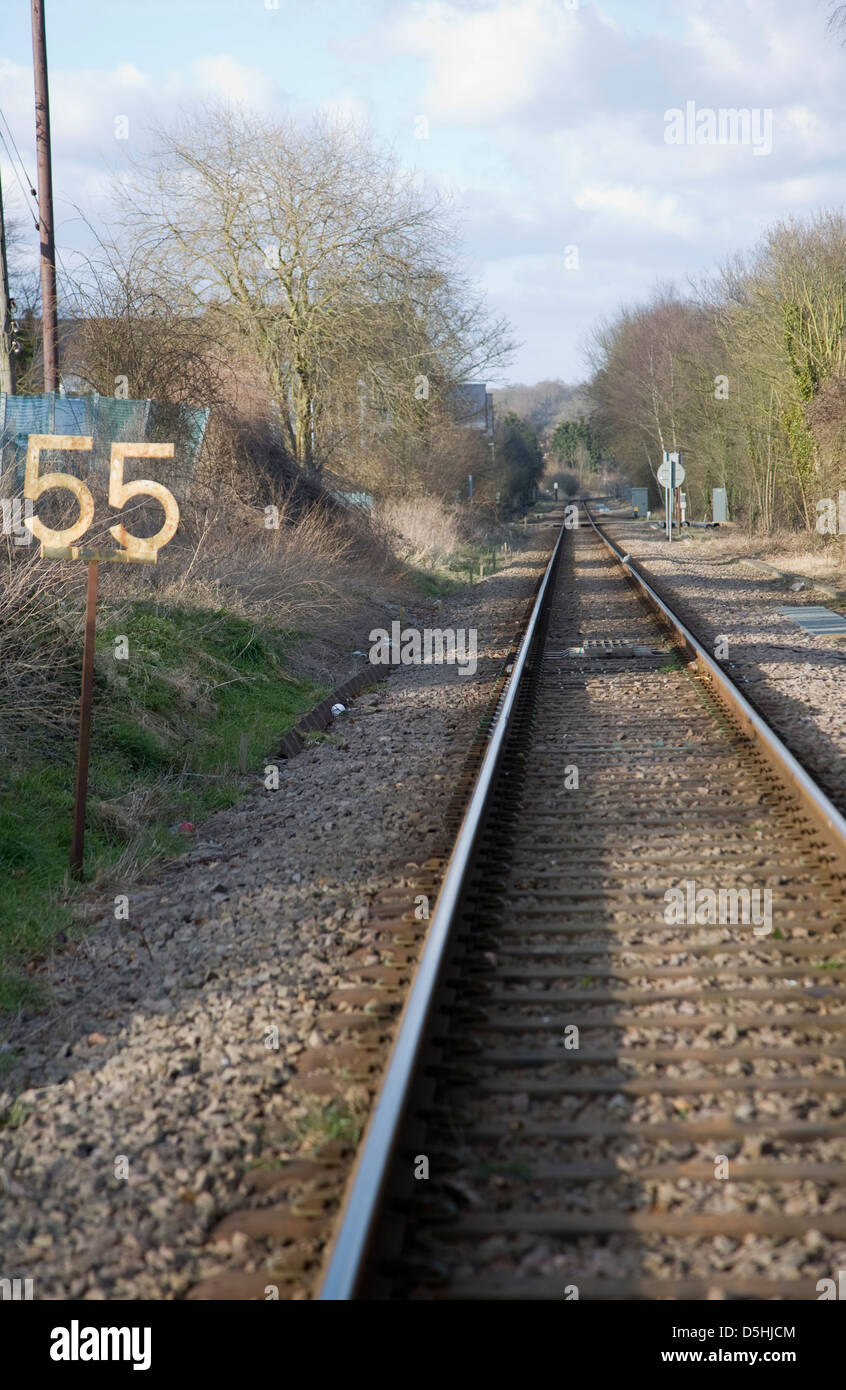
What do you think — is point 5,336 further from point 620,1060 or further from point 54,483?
point 620,1060

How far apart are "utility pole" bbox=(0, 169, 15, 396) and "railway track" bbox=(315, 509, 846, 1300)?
38.2ft

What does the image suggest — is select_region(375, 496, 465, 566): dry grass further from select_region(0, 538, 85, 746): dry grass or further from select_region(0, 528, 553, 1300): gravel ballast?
select_region(0, 528, 553, 1300): gravel ballast

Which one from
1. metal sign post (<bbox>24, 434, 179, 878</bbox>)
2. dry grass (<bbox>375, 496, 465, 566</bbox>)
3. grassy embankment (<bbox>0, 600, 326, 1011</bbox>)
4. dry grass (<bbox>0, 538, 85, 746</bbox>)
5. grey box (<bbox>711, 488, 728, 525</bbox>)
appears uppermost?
grey box (<bbox>711, 488, 728, 525</bbox>)

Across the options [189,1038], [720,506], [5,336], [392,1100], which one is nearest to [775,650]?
[189,1038]

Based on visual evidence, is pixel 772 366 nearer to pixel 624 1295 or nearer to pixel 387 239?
pixel 387 239

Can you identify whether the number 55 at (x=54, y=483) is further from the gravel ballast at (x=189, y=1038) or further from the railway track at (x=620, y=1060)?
the railway track at (x=620, y=1060)

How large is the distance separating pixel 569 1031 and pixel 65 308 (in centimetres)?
1565

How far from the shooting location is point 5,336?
52.6ft

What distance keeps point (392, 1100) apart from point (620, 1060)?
2.82 ft

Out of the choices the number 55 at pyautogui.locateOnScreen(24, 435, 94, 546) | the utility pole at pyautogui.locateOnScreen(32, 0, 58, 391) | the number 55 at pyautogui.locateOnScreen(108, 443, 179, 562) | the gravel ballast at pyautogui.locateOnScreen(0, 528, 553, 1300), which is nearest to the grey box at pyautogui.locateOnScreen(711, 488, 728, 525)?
the utility pole at pyautogui.locateOnScreen(32, 0, 58, 391)

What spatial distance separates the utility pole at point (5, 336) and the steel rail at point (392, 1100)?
1240 cm

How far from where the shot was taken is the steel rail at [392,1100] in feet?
8.67

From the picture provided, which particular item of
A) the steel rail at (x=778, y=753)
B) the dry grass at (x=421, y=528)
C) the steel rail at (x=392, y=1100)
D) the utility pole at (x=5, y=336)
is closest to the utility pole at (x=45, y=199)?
the utility pole at (x=5, y=336)

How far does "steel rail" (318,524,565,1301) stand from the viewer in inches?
104
